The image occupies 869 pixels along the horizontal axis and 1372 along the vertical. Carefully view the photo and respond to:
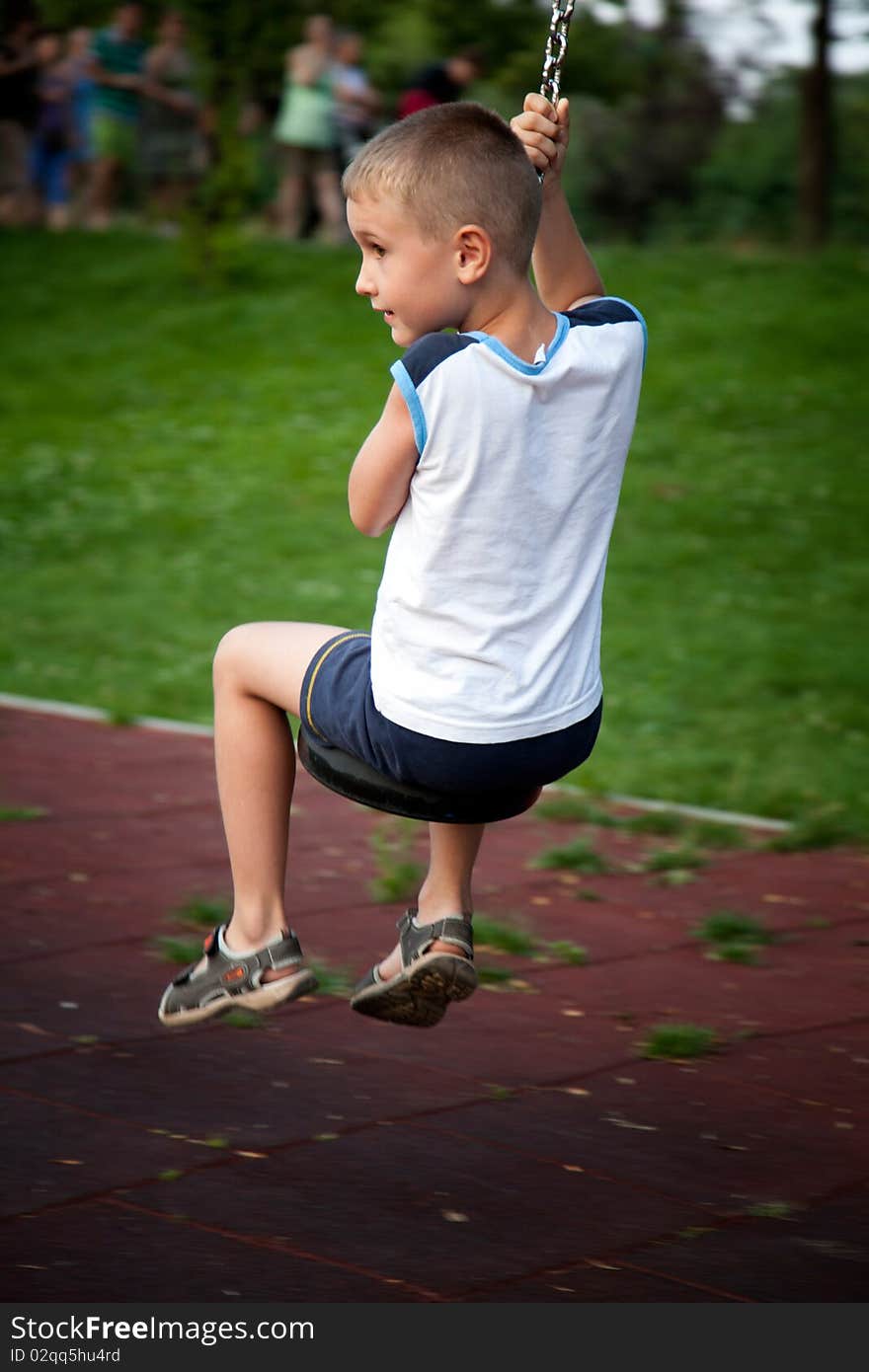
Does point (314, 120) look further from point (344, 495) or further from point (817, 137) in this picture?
point (344, 495)

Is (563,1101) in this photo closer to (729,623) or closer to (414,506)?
(414,506)

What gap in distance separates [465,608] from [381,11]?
20850 mm

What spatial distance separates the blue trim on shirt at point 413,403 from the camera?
3.22m

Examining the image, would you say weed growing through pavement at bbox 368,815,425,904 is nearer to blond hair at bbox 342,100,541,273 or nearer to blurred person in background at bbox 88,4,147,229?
blond hair at bbox 342,100,541,273

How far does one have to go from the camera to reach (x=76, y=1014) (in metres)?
4.58

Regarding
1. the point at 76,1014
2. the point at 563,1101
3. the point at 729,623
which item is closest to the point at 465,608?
the point at 563,1101

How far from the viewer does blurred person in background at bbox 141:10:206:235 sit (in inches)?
731

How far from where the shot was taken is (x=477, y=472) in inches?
128

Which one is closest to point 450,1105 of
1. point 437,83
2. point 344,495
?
point 344,495

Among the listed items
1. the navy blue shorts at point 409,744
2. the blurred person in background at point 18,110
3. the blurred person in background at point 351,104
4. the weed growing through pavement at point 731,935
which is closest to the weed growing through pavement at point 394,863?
the weed growing through pavement at point 731,935

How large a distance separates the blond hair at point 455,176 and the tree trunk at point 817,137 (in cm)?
1561

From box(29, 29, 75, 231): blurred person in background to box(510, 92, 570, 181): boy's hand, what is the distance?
16.3m

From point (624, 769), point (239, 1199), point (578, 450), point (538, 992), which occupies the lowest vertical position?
point (624, 769)

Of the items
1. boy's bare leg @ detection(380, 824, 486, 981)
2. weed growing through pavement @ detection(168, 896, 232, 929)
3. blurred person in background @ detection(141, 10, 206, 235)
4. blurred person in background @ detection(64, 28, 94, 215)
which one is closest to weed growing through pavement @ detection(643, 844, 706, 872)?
weed growing through pavement @ detection(168, 896, 232, 929)
